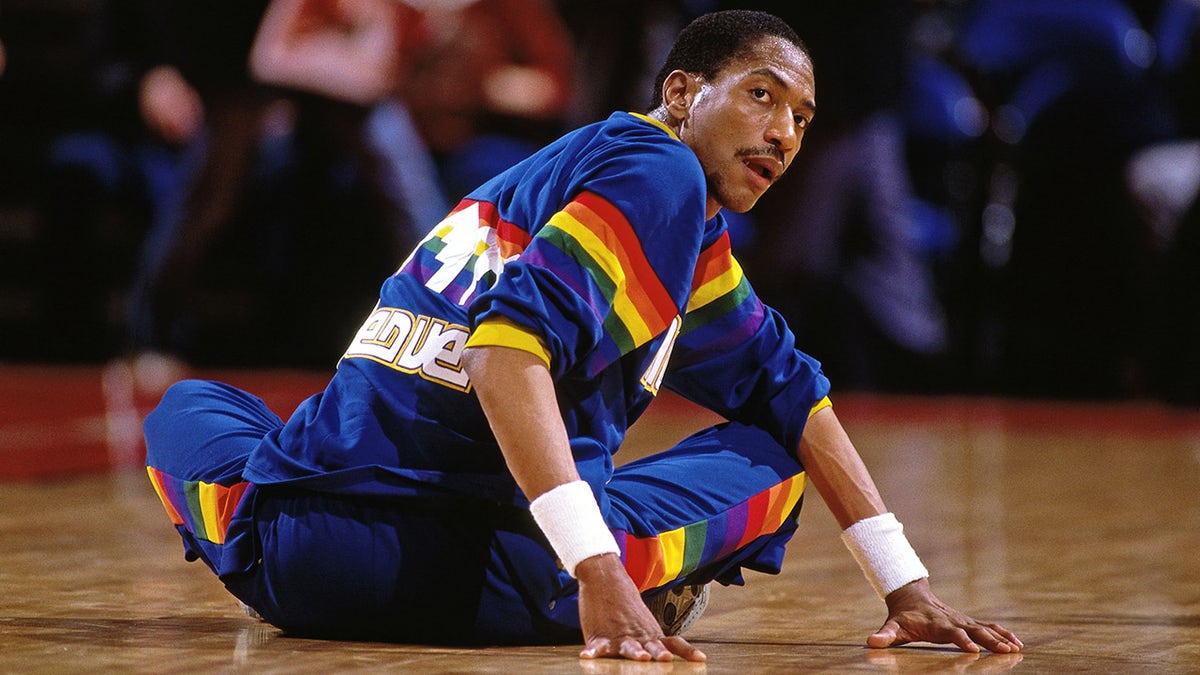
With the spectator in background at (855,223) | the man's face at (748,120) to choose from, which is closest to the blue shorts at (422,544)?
the man's face at (748,120)

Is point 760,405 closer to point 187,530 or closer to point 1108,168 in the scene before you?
point 187,530

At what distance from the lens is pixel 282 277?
7617 mm

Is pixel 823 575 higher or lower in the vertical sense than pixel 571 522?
lower

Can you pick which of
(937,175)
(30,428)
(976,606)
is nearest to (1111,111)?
(937,175)

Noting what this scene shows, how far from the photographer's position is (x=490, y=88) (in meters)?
7.20

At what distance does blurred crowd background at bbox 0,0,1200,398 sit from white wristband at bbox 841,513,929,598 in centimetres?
440

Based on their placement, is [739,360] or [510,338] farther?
[739,360]

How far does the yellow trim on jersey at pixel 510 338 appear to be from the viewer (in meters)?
1.73

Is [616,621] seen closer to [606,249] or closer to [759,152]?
[606,249]

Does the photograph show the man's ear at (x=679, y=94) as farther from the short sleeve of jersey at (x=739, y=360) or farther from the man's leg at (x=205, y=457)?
the man's leg at (x=205, y=457)

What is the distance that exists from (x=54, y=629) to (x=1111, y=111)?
5669 mm

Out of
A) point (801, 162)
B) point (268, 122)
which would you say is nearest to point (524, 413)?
point (801, 162)

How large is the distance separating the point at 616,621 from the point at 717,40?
682 mm

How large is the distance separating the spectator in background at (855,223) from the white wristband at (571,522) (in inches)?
187
